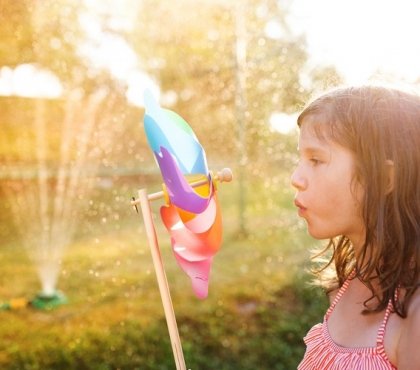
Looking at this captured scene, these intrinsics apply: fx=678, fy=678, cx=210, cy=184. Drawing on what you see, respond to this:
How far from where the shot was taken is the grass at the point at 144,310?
222 centimetres

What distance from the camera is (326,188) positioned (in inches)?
41.9

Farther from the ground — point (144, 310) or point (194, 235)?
point (194, 235)

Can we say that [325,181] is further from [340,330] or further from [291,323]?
[291,323]

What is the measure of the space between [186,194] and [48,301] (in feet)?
4.88

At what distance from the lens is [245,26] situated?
2.88 metres

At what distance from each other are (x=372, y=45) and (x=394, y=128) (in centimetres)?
173

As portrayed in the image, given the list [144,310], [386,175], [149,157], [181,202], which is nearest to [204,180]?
[181,202]

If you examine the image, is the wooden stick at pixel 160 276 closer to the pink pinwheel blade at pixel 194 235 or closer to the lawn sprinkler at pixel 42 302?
the pink pinwheel blade at pixel 194 235

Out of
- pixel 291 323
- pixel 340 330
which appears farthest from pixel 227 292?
pixel 340 330

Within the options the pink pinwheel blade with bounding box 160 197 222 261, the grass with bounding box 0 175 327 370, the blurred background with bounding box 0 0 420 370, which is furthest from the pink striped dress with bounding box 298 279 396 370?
the grass with bounding box 0 175 327 370

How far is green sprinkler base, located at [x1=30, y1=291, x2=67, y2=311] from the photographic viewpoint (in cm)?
232

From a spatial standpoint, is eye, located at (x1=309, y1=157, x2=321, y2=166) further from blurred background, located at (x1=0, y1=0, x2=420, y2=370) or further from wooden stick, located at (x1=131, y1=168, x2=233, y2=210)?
blurred background, located at (x1=0, y1=0, x2=420, y2=370)

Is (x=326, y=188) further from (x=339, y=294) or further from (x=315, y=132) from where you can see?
(x=339, y=294)

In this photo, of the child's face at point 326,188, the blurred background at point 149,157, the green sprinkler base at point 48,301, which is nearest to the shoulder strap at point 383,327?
the child's face at point 326,188
